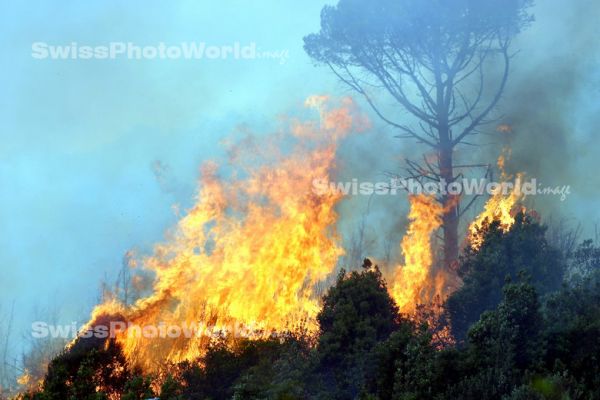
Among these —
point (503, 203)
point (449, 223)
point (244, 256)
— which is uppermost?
point (503, 203)

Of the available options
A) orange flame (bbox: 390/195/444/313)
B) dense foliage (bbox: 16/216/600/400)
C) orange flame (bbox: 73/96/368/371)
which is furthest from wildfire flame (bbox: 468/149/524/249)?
orange flame (bbox: 73/96/368/371)

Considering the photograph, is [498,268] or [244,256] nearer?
[498,268]

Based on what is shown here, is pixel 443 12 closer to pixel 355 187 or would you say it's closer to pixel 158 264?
pixel 355 187

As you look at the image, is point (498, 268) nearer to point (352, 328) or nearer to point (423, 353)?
point (352, 328)

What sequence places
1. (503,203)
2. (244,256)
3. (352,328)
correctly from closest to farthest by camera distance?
(352,328) → (244,256) → (503,203)

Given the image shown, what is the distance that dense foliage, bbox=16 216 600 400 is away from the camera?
8320 millimetres

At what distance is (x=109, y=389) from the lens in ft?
35.2

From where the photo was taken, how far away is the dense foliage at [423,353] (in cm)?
832

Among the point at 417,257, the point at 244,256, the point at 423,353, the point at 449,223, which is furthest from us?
the point at 449,223

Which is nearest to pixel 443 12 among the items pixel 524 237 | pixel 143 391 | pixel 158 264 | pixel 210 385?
pixel 524 237

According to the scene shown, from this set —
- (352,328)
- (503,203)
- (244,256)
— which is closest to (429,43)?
(503,203)

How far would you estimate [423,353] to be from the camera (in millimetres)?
8703

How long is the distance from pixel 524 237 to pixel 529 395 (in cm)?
647

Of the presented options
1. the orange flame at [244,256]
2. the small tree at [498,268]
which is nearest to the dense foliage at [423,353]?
the small tree at [498,268]
